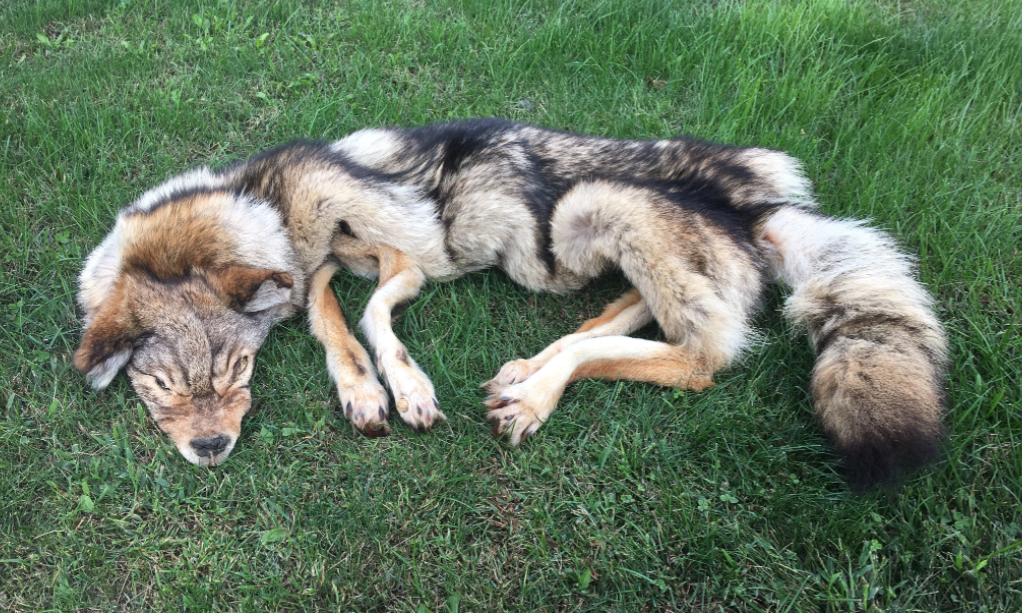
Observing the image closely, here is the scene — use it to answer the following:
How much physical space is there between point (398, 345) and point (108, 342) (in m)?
1.24

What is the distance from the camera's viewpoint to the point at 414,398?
286 cm

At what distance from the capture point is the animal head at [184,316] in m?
2.78

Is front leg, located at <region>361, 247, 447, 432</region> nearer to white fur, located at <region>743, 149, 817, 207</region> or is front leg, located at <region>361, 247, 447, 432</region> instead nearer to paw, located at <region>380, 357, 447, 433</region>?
paw, located at <region>380, 357, 447, 433</region>

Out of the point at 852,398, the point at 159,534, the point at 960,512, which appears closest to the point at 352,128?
the point at 159,534

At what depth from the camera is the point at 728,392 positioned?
9.73ft

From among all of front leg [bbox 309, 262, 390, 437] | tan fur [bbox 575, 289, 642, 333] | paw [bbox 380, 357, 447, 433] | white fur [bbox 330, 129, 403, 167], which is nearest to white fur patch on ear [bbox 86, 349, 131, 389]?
front leg [bbox 309, 262, 390, 437]

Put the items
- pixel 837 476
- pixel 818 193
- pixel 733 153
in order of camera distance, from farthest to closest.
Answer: pixel 818 193 → pixel 733 153 → pixel 837 476

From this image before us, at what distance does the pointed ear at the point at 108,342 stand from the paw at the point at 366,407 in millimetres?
→ 966

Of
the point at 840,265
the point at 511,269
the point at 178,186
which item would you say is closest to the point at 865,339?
the point at 840,265

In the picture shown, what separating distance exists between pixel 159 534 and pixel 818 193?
3.85 meters

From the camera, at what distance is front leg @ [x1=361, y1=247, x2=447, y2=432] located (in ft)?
9.34

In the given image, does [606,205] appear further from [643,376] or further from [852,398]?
[852,398]

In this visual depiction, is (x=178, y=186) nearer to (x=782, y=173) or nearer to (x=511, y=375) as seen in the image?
(x=511, y=375)

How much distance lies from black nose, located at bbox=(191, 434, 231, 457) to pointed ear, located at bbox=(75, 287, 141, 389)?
55 centimetres
